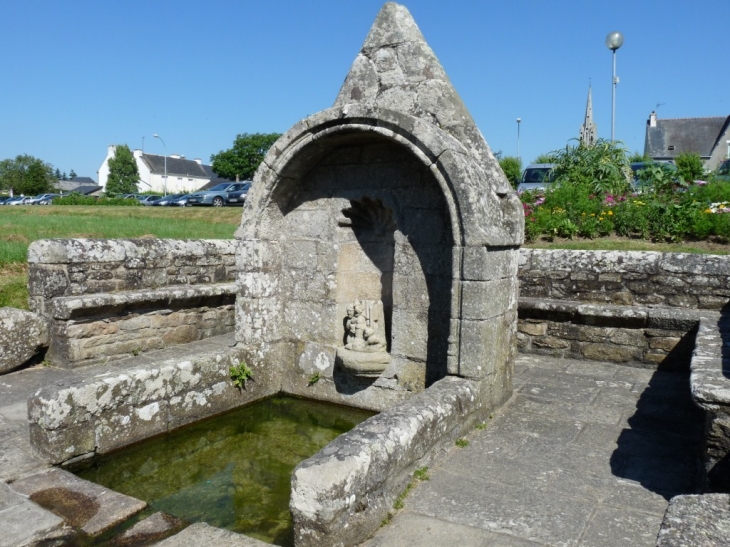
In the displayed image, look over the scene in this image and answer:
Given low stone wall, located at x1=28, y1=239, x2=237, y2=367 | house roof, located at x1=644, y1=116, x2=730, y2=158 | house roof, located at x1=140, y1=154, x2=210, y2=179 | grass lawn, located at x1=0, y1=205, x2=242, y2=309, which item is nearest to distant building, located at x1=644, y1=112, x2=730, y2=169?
house roof, located at x1=644, y1=116, x2=730, y2=158

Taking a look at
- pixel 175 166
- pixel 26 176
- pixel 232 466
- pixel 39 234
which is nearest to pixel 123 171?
pixel 175 166

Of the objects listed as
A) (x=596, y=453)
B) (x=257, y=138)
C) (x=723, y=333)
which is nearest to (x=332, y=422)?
(x=596, y=453)

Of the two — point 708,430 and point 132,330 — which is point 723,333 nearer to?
point 708,430

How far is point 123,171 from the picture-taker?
246 feet

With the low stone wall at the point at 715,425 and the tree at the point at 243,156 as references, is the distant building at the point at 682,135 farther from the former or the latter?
the low stone wall at the point at 715,425

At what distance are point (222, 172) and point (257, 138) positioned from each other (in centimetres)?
607

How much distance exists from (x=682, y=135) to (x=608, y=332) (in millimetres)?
47781

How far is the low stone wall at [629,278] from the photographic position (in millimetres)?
5934

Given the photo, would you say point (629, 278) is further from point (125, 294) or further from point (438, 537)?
point (125, 294)

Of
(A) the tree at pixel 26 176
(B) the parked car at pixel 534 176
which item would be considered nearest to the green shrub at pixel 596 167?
(B) the parked car at pixel 534 176

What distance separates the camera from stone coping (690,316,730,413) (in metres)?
3.07

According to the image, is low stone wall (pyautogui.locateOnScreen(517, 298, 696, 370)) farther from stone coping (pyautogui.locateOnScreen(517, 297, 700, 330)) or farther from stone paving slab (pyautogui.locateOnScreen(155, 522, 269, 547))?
stone paving slab (pyautogui.locateOnScreen(155, 522, 269, 547))

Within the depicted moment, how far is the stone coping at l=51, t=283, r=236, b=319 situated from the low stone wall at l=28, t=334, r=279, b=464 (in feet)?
6.32

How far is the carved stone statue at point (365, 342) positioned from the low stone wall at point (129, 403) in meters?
0.92
